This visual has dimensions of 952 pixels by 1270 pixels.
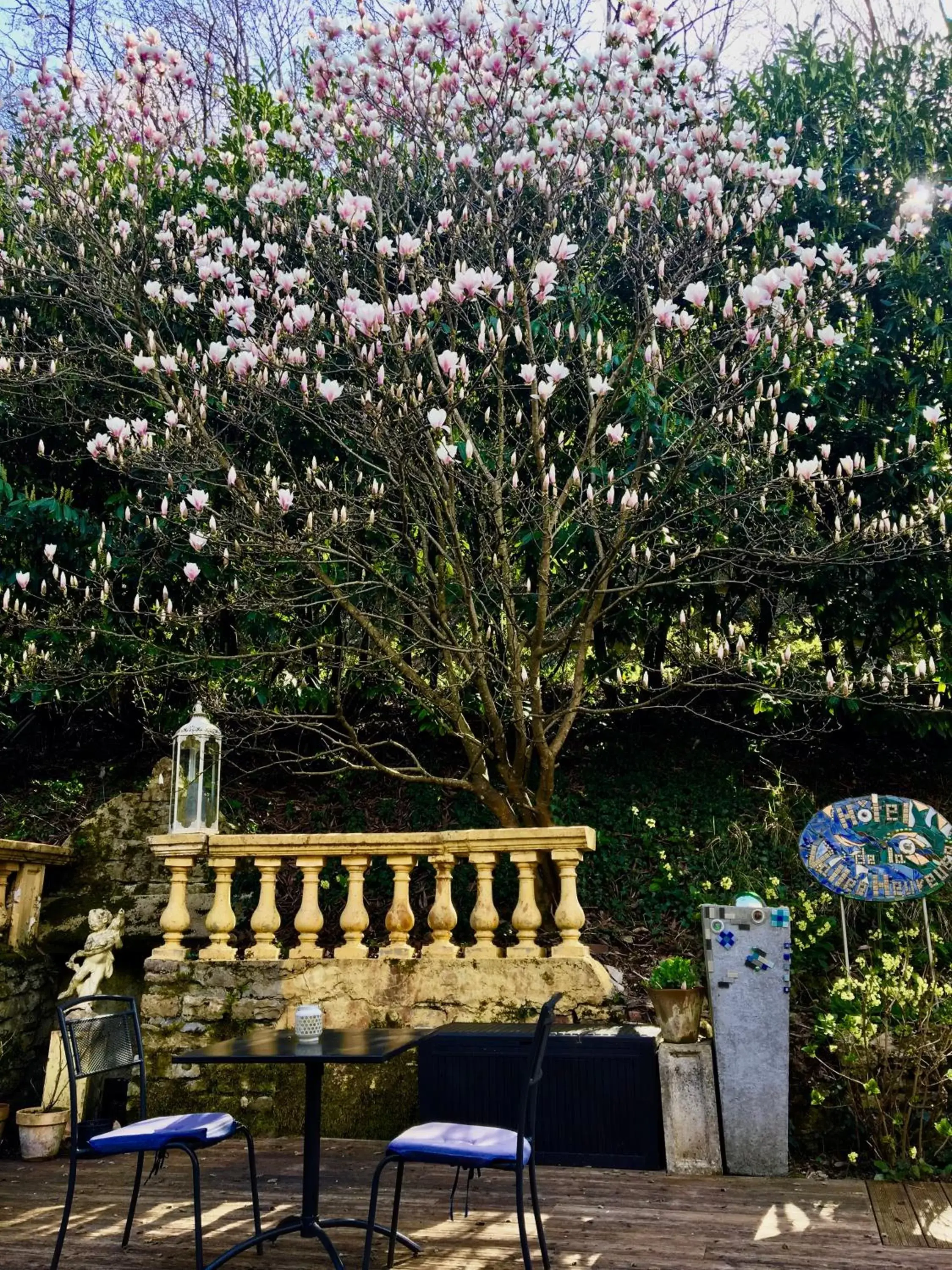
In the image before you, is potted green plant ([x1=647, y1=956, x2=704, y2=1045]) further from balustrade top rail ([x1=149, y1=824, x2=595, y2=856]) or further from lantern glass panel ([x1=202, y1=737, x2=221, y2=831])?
lantern glass panel ([x1=202, y1=737, x2=221, y2=831])

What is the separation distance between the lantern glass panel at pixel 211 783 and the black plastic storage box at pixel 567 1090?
1955 millimetres

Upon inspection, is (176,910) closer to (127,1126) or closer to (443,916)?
(443,916)

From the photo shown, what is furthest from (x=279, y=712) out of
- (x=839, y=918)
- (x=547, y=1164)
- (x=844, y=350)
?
(x=844, y=350)

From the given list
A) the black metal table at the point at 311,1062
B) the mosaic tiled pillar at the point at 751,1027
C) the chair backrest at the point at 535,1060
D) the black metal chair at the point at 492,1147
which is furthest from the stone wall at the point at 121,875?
the chair backrest at the point at 535,1060

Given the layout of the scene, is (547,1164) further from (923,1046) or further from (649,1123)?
(923,1046)

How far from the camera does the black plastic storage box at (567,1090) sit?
4262 millimetres

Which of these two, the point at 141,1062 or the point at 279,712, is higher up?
the point at 279,712

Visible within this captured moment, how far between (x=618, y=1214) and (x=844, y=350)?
17.1 ft

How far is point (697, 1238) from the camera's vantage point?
130 inches

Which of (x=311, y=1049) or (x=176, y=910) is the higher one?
(x=176, y=910)

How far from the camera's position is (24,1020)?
19.0 feet

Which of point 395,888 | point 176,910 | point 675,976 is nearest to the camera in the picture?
point 675,976

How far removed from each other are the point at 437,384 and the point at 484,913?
10.3ft

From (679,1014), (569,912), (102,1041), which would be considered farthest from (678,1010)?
(102,1041)
